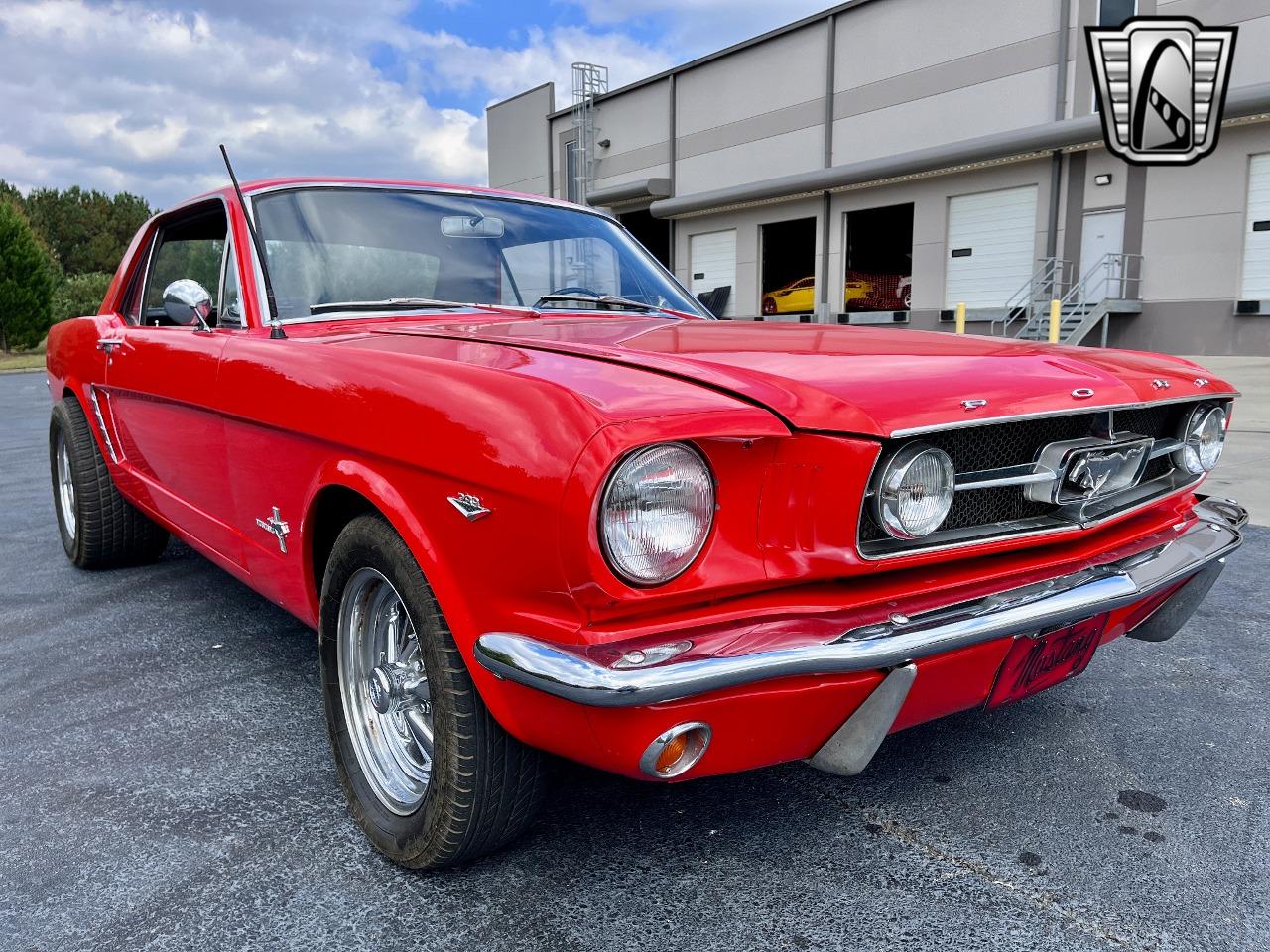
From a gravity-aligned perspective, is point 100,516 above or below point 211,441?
below

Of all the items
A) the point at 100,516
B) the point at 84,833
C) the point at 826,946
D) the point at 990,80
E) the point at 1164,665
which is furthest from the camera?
the point at 990,80

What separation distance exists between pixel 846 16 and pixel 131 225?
50.3 meters

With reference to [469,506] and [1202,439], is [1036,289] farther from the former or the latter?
[469,506]

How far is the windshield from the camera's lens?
9.09 feet

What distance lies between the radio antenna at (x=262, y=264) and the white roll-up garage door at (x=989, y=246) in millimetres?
16220

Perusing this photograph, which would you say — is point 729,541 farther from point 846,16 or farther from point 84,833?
point 846,16

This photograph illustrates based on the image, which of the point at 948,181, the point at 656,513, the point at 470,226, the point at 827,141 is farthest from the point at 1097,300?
the point at 656,513

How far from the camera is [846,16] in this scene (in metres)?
19.1

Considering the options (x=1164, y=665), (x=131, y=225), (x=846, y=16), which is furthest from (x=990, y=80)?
(x=131, y=225)

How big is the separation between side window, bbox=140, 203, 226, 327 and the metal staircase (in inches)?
547

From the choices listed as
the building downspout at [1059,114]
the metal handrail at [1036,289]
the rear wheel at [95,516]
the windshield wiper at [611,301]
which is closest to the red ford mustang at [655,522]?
the windshield wiper at [611,301]

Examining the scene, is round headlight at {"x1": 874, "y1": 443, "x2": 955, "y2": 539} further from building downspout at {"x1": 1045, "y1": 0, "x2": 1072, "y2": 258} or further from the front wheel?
building downspout at {"x1": 1045, "y1": 0, "x2": 1072, "y2": 258}

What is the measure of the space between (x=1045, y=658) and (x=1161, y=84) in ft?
51.4

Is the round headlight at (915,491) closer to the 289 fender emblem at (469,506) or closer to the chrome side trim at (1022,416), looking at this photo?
the chrome side trim at (1022,416)
